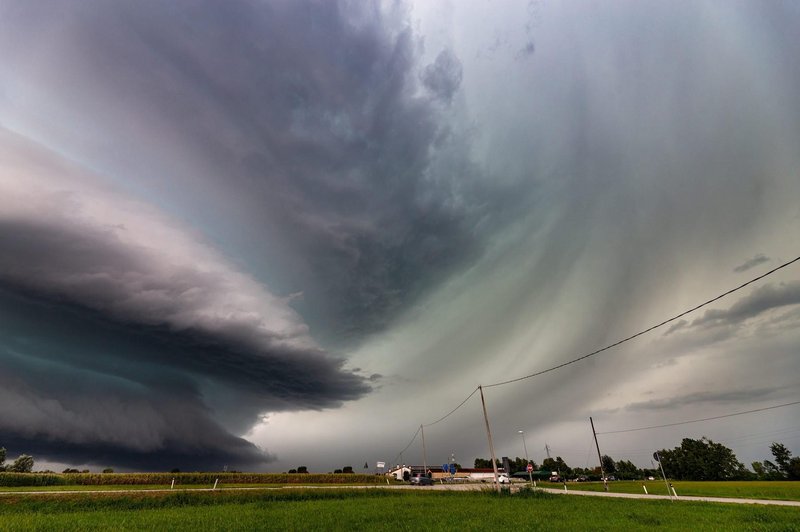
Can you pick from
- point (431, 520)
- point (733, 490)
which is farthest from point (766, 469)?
point (431, 520)

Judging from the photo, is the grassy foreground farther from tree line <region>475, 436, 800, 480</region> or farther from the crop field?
tree line <region>475, 436, 800, 480</region>

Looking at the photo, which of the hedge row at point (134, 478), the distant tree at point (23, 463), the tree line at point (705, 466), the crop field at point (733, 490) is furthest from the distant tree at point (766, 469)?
the distant tree at point (23, 463)

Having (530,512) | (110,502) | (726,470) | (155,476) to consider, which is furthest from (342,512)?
(726,470)

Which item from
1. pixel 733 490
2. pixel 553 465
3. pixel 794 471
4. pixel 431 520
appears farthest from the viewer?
pixel 553 465

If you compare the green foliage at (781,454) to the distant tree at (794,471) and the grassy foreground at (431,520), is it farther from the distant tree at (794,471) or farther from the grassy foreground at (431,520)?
the grassy foreground at (431,520)

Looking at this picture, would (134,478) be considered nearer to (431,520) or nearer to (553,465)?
(431,520)

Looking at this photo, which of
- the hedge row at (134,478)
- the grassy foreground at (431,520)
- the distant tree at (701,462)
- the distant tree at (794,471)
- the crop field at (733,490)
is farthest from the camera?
the distant tree at (701,462)

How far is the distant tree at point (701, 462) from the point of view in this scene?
127 m

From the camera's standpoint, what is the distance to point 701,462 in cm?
13212

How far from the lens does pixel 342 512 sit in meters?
25.8

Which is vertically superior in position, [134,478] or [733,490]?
[134,478]

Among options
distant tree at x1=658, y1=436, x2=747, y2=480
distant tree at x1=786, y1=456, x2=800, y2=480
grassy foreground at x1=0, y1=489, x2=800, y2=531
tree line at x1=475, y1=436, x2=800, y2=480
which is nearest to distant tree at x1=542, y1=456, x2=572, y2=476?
tree line at x1=475, y1=436, x2=800, y2=480

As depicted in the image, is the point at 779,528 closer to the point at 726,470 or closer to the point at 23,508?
the point at 23,508

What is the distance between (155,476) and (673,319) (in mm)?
87849
